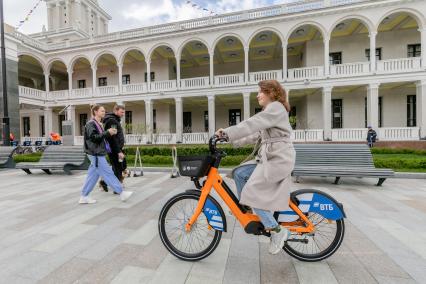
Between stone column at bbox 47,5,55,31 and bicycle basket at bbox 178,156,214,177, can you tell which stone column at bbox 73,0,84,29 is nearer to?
stone column at bbox 47,5,55,31

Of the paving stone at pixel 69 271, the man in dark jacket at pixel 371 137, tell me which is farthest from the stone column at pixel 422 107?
the paving stone at pixel 69 271

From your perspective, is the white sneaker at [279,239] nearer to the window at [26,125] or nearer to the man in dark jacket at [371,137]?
the man in dark jacket at [371,137]

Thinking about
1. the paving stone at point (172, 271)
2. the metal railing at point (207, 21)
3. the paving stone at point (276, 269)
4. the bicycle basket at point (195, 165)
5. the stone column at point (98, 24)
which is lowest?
the paving stone at point (276, 269)

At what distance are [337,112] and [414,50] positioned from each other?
7008mm

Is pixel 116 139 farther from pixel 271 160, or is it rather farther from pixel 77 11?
pixel 77 11

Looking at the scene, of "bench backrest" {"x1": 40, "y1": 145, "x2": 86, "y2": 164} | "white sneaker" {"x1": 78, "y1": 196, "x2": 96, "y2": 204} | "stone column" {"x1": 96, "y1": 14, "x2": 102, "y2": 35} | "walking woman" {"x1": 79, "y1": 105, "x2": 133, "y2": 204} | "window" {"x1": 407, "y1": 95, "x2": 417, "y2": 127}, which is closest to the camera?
"walking woman" {"x1": 79, "y1": 105, "x2": 133, "y2": 204}

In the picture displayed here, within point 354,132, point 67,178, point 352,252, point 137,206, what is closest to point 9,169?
point 67,178

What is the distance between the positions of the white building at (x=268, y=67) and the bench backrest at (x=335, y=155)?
9470 millimetres

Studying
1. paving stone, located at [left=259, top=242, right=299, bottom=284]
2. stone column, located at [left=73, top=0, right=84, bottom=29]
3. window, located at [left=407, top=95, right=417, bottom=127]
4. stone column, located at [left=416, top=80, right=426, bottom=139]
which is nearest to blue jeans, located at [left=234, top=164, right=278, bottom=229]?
paving stone, located at [left=259, top=242, right=299, bottom=284]

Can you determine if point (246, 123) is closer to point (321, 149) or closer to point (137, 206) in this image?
point (137, 206)

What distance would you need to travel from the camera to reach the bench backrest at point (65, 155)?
28.2ft

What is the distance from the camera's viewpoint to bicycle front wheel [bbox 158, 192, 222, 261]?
2570 millimetres

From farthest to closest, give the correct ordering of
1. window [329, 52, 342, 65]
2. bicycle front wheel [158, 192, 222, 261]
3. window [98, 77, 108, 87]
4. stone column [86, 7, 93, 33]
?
stone column [86, 7, 93, 33], window [98, 77, 108, 87], window [329, 52, 342, 65], bicycle front wheel [158, 192, 222, 261]

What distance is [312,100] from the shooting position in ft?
64.0
